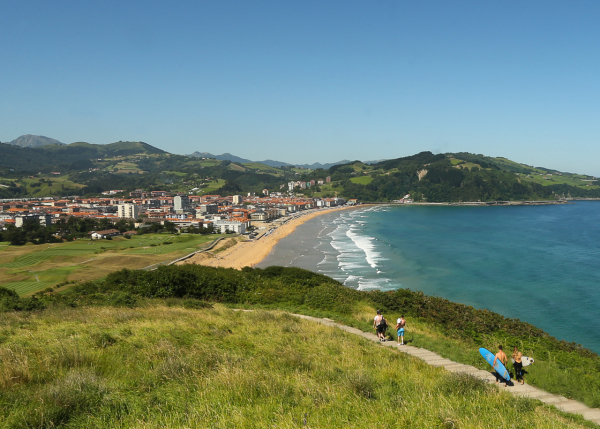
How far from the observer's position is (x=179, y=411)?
16.9 feet

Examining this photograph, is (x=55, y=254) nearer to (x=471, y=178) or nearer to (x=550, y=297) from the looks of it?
(x=550, y=297)

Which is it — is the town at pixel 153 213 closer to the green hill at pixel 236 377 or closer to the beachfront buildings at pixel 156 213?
the beachfront buildings at pixel 156 213

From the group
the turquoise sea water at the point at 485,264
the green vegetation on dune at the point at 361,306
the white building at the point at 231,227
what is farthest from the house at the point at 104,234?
the green vegetation on dune at the point at 361,306

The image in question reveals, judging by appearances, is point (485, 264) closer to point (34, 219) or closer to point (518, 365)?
Result: point (518, 365)

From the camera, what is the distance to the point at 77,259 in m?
44.4

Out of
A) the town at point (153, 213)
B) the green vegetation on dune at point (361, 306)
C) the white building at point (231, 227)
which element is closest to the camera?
the green vegetation on dune at point (361, 306)

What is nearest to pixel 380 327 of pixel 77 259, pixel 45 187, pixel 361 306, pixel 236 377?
pixel 361 306

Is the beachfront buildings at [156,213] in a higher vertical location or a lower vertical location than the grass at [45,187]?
lower

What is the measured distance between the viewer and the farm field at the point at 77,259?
34.5 m

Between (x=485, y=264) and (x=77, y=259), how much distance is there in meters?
47.3

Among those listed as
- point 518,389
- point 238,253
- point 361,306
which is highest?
point 518,389

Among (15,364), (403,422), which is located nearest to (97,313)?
(15,364)

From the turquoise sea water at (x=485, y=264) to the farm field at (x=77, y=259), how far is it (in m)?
14.6

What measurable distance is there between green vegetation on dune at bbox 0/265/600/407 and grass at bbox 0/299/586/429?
3552mm
